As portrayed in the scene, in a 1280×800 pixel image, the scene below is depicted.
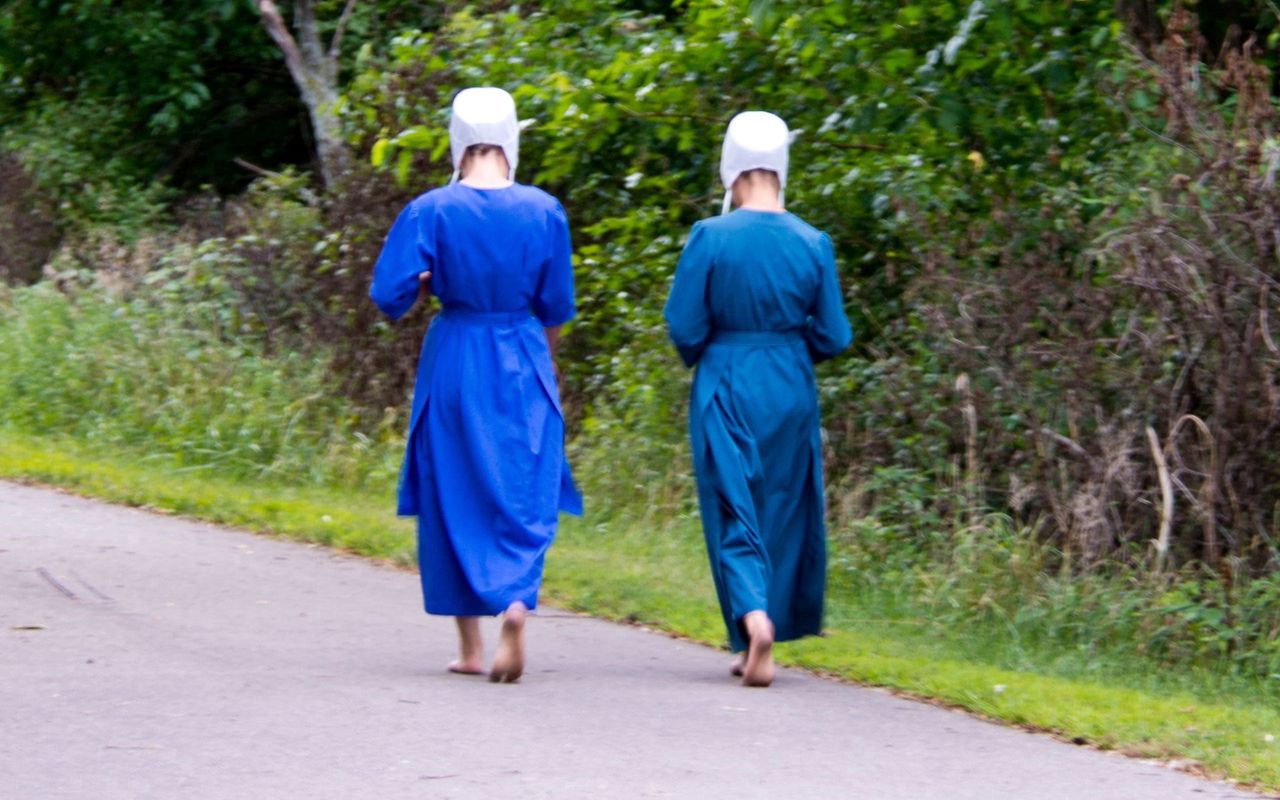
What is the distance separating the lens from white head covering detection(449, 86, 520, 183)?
6777mm

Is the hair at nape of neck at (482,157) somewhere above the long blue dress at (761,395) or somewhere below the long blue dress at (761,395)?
above

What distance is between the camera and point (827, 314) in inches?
274

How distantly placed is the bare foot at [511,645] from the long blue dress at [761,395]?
0.71 metres

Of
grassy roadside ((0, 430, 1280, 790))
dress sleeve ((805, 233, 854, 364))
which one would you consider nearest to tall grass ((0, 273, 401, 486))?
grassy roadside ((0, 430, 1280, 790))

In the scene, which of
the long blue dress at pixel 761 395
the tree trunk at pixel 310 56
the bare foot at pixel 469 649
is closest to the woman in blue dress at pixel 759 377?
the long blue dress at pixel 761 395

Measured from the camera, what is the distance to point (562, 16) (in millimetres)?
12492

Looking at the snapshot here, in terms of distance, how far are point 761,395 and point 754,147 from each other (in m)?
0.87

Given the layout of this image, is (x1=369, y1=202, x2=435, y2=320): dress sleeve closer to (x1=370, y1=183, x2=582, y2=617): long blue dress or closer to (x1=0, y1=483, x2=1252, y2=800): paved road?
(x1=370, y1=183, x2=582, y2=617): long blue dress

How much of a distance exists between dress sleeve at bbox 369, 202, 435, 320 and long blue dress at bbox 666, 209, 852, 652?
89 cm

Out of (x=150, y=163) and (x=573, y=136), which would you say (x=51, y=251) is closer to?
(x=150, y=163)

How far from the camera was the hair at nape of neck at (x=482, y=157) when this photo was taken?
6.83 m

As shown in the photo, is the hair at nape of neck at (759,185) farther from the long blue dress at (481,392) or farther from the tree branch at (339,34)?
the tree branch at (339,34)

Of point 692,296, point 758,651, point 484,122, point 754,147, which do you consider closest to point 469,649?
point 758,651

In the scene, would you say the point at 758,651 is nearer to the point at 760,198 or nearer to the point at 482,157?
the point at 760,198
